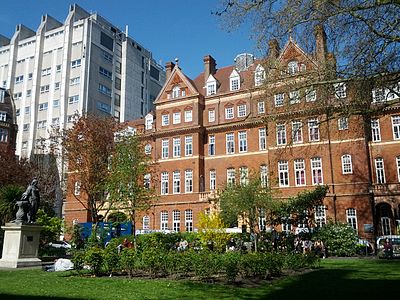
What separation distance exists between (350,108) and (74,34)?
58008 mm

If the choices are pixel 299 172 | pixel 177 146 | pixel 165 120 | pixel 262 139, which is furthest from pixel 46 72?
pixel 299 172

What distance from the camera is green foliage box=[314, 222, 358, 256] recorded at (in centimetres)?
2869

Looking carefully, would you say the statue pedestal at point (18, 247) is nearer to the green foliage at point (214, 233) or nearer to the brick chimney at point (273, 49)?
the green foliage at point (214, 233)

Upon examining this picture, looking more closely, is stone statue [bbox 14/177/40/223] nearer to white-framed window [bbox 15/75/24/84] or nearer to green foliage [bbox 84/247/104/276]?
green foliage [bbox 84/247/104/276]

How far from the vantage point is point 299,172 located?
37469mm

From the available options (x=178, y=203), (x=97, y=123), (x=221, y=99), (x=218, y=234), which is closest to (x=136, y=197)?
(x=218, y=234)

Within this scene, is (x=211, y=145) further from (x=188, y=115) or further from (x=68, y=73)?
(x=68, y=73)

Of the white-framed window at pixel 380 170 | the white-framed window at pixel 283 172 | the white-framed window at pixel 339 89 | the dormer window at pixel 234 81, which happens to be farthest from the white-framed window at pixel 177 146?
the white-framed window at pixel 339 89

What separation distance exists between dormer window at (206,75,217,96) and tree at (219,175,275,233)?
18.0 m

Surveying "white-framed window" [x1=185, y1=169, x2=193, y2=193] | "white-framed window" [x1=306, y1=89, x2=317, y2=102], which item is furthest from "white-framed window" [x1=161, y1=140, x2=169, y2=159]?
"white-framed window" [x1=306, y1=89, x2=317, y2=102]

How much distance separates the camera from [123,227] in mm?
38969

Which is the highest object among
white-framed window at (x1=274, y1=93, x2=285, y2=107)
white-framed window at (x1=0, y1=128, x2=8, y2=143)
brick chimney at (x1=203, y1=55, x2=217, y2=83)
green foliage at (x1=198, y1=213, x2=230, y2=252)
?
brick chimney at (x1=203, y1=55, x2=217, y2=83)

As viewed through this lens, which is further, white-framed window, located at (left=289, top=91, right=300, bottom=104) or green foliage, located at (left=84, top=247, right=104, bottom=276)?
green foliage, located at (left=84, top=247, right=104, bottom=276)

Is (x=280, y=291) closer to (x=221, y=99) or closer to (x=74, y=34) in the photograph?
(x=221, y=99)
